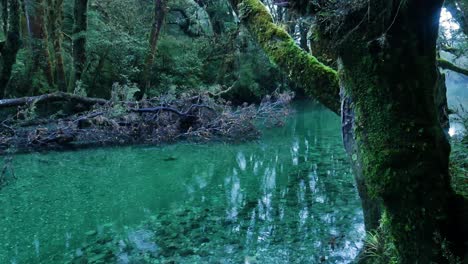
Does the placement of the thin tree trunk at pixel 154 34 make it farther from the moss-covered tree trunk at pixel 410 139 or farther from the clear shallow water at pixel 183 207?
the moss-covered tree trunk at pixel 410 139

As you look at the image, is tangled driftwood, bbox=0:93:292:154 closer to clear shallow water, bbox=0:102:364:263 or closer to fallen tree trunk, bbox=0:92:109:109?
fallen tree trunk, bbox=0:92:109:109

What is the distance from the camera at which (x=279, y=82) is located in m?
23.9

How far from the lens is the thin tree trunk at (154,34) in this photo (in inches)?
629

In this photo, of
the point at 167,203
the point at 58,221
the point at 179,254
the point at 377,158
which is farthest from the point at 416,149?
the point at 58,221

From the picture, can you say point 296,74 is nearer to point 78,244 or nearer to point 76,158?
point 78,244

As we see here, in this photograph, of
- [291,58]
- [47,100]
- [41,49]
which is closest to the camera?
[291,58]

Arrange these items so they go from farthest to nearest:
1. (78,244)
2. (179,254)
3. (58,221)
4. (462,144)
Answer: (58,221), (462,144), (78,244), (179,254)

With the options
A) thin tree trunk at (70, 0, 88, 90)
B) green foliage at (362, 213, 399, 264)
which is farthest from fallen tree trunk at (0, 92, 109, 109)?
green foliage at (362, 213, 399, 264)

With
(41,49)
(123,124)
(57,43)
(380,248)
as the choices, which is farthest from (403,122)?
(41,49)

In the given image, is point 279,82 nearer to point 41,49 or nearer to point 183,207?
point 41,49

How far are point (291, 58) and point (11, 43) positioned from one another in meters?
9.82

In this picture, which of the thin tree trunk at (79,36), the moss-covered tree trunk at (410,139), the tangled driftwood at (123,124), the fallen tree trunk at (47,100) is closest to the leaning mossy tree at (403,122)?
the moss-covered tree trunk at (410,139)

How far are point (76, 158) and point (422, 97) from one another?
862cm

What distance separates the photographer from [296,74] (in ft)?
15.3
